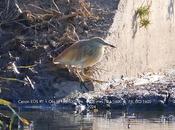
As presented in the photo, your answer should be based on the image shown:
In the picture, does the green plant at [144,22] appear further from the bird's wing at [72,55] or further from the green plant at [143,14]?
the bird's wing at [72,55]

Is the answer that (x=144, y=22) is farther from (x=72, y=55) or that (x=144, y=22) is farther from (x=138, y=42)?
(x=72, y=55)

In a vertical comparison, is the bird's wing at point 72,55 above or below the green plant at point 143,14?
below

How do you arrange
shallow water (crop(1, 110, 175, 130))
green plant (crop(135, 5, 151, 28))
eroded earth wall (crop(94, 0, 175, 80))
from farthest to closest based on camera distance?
green plant (crop(135, 5, 151, 28)) < eroded earth wall (crop(94, 0, 175, 80)) < shallow water (crop(1, 110, 175, 130))

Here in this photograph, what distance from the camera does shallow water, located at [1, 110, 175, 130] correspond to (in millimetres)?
9156

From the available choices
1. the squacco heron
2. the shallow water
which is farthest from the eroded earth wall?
the shallow water

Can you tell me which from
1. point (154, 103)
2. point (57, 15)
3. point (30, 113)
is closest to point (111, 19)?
point (57, 15)

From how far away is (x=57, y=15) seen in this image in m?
12.0

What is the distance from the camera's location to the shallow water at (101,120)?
9.16 meters

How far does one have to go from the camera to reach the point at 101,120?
31.8 feet

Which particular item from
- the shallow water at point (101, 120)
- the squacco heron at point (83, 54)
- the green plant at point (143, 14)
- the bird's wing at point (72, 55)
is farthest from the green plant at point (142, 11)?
the shallow water at point (101, 120)

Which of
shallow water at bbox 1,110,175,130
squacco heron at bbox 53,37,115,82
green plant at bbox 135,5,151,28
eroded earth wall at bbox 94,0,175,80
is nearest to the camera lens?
shallow water at bbox 1,110,175,130

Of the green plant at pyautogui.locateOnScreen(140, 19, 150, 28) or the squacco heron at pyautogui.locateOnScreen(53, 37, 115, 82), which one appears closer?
the squacco heron at pyautogui.locateOnScreen(53, 37, 115, 82)

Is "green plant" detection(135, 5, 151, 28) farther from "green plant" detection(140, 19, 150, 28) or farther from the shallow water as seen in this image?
the shallow water

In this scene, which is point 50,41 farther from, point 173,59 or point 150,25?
point 173,59
